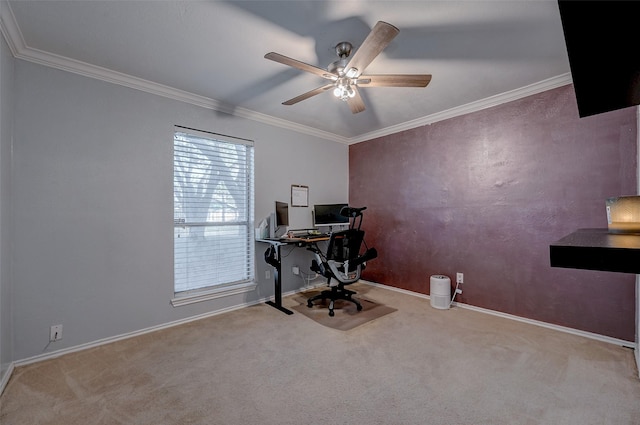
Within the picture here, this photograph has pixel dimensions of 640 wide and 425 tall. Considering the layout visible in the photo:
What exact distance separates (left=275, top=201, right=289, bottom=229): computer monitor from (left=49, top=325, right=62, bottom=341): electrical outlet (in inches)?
84.9

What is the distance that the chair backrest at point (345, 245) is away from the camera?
3080 millimetres

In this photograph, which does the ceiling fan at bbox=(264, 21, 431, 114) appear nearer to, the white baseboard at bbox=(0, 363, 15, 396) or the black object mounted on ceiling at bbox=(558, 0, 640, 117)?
the black object mounted on ceiling at bbox=(558, 0, 640, 117)

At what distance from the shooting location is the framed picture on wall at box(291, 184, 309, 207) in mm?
3971

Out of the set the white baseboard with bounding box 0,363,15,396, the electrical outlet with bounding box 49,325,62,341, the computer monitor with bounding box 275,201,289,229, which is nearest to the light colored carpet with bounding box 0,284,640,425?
the white baseboard with bounding box 0,363,15,396

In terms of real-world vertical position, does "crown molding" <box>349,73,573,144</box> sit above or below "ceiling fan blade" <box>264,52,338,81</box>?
above

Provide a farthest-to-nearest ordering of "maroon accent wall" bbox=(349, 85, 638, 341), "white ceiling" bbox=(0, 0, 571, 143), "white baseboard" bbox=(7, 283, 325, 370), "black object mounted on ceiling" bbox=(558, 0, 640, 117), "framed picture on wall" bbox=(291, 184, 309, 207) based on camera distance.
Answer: "framed picture on wall" bbox=(291, 184, 309, 207)
"maroon accent wall" bbox=(349, 85, 638, 341)
"white baseboard" bbox=(7, 283, 325, 370)
"white ceiling" bbox=(0, 0, 571, 143)
"black object mounted on ceiling" bbox=(558, 0, 640, 117)

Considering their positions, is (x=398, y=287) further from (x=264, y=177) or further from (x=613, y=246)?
(x=613, y=246)

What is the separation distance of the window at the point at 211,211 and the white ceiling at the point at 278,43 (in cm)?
55

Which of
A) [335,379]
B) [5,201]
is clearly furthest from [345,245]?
[5,201]

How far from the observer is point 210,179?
3.22 metres

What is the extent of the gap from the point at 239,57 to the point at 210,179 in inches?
55.9

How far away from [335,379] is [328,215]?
8.10 ft

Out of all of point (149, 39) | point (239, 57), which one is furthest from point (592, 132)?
point (149, 39)

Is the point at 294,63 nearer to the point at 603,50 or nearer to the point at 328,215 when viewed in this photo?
the point at 603,50
